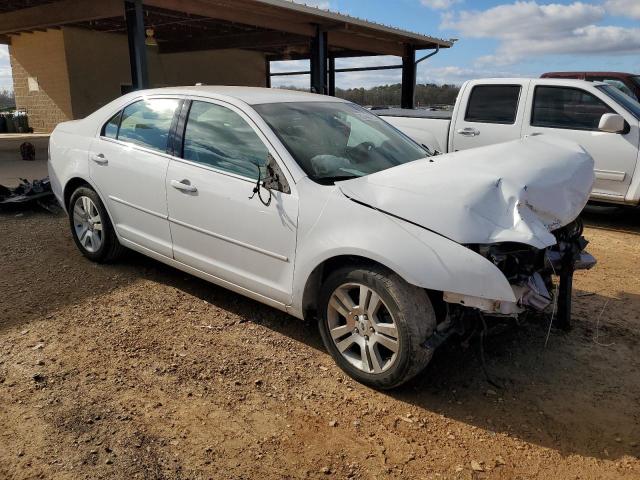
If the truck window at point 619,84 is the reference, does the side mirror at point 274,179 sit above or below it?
below

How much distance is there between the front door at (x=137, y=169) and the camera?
13.5ft

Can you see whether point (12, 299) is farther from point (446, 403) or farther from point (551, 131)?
point (551, 131)

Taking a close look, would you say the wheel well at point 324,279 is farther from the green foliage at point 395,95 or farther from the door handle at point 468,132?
the green foliage at point 395,95

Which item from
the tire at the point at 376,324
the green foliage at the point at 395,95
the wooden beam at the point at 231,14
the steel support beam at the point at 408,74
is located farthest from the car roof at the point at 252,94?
the green foliage at the point at 395,95

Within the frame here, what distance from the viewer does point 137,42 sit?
1064 centimetres

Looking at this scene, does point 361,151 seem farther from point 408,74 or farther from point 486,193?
point 408,74

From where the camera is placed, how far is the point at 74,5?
40.0 feet

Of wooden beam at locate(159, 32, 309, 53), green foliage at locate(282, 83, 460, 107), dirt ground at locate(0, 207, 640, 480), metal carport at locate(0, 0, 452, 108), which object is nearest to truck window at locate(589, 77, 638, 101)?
dirt ground at locate(0, 207, 640, 480)

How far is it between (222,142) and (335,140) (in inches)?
31.5

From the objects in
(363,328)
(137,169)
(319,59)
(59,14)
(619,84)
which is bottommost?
(363,328)

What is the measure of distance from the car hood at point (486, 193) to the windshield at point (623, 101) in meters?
3.83

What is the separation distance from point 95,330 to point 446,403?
2459mm

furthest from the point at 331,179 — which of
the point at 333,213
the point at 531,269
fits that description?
the point at 531,269

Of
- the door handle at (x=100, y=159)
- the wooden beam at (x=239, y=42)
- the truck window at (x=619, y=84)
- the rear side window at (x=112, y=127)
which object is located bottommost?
the door handle at (x=100, y=159)
